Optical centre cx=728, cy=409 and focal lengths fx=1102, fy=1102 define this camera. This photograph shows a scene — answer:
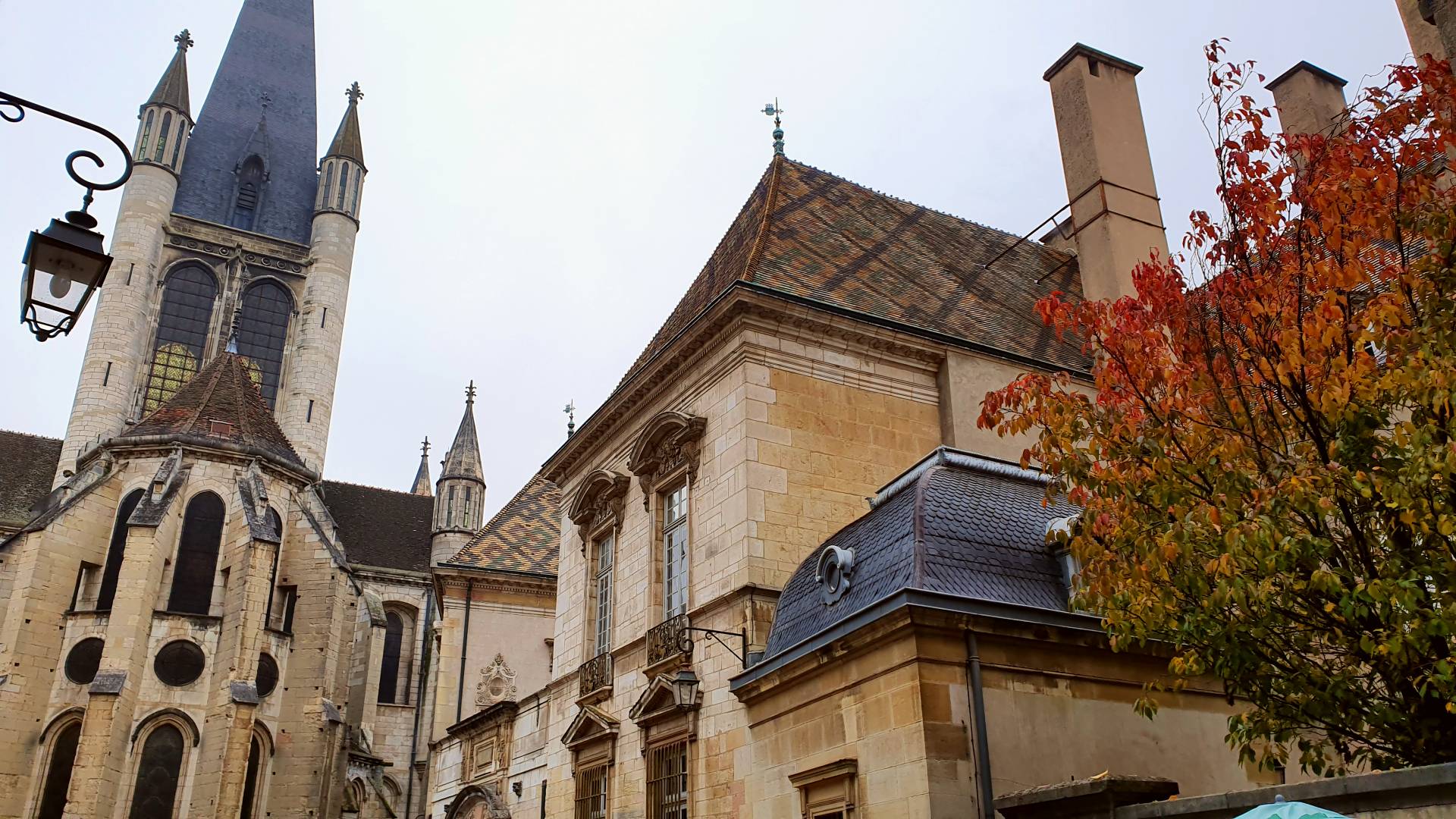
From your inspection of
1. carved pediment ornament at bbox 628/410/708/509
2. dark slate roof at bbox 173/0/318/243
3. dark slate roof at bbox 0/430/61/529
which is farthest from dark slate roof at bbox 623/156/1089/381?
dark slate roof at bbox 173/0/318/243

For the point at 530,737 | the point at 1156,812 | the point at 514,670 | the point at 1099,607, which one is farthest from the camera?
the point at 514,670

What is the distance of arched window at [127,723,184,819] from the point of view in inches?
1133

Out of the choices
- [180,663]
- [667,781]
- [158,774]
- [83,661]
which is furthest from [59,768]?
[667,781]

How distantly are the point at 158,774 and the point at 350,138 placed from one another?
3331cm

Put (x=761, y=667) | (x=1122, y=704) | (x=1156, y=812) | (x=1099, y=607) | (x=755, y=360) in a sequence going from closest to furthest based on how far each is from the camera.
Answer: (x=1156, y=812) → (x=1099, y=607) → (x=1122, y=704) → (x=761, y=667) → (x=755, y=360)

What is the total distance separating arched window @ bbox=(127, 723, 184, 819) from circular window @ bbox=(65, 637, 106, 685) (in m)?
2.63

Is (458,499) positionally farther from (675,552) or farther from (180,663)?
(675,552)

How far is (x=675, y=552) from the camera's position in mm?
13984

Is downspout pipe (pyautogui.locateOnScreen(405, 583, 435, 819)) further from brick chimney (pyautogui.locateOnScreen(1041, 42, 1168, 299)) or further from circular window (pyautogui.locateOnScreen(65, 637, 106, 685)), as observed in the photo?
brick chimney (pyautogui.locateOnScreen(1041, 42, 1168, 299))

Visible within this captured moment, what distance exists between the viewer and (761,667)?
1084 cm

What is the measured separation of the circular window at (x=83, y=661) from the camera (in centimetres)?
3023

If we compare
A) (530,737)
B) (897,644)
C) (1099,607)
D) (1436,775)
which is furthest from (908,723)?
(530,737)

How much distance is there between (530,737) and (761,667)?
23.7ft

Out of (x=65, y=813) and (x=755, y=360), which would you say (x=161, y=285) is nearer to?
(x=65, y=813)
